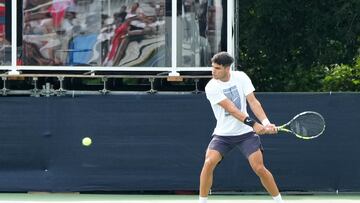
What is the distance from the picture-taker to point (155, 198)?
11.0 meters

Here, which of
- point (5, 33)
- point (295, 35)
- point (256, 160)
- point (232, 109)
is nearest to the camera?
point (232, 109)

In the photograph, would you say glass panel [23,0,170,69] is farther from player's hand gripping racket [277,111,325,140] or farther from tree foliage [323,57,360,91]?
tree foliage [323,57,360,91]

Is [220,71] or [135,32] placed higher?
[135,32]

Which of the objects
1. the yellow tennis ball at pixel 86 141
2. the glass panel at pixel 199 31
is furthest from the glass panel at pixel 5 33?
the glass panel at pixel 199 31

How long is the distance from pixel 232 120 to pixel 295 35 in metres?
7.94

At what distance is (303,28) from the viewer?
1606 centimetres

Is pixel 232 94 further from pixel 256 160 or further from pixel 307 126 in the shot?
pixel 307 126

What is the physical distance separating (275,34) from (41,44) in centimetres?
532

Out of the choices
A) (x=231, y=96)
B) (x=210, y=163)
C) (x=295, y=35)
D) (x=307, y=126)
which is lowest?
(x=210, y=163)

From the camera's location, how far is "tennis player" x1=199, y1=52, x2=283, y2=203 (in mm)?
8320

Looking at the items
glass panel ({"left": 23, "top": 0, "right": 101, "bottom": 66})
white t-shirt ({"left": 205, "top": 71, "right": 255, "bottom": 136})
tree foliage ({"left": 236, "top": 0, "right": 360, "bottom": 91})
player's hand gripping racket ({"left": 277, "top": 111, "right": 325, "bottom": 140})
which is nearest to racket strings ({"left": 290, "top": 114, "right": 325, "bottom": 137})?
player's hand gripping racket ({"left": 277, "top": 111, "right": 325, "bottom": 140})

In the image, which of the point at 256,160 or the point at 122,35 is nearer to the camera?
the point at 256,160

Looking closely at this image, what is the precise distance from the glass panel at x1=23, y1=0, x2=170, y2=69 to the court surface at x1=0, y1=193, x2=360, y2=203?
2.07m

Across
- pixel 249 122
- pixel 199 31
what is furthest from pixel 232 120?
pixel 199 31
